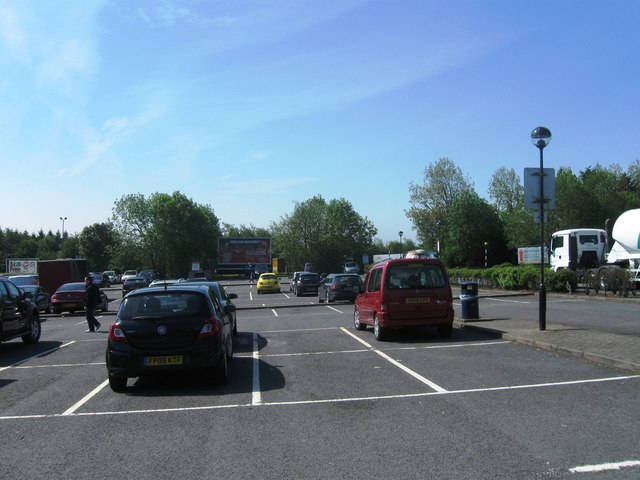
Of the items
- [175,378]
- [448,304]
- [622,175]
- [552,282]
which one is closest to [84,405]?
[175,378]

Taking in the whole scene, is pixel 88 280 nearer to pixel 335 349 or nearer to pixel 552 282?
pixel 335 349

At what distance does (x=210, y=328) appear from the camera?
8.55 meters

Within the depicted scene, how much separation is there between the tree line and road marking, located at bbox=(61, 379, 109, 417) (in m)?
30.5

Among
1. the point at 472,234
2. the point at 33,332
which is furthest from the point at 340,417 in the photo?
the point at 472,234

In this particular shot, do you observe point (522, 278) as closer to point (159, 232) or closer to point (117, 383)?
point (117, 383)

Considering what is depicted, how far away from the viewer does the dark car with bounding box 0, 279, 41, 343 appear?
43.4 feet

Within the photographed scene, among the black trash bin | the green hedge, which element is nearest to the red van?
the black trash bin

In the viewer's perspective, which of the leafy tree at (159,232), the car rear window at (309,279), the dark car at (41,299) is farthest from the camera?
the leafy tree at (159,232)

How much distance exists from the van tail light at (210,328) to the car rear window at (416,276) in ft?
17.8

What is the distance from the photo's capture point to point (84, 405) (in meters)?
7.68

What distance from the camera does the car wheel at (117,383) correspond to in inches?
332

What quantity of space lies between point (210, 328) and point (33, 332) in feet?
29.3

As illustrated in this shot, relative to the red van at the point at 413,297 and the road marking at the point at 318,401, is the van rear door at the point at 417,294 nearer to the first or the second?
the red van at the point at 413,297

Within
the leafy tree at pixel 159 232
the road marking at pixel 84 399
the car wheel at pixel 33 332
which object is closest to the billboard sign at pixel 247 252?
the leafy tree at pixel 159 232
